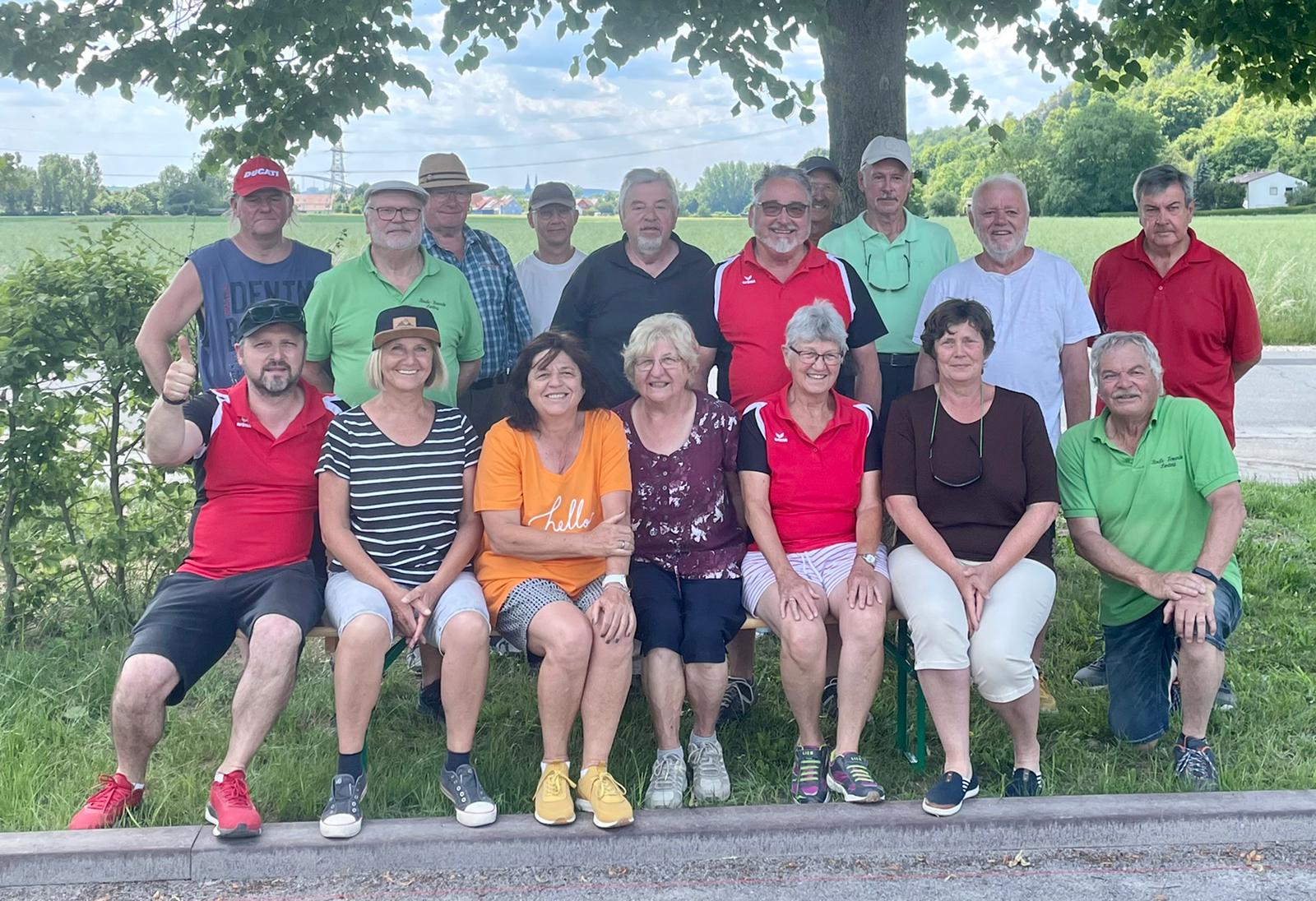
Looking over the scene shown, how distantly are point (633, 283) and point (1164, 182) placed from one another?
2209mm

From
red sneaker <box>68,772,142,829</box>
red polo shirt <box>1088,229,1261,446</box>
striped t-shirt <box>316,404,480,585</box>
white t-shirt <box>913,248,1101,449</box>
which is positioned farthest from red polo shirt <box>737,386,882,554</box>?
red sneaker <box>68,772,142,829</box>

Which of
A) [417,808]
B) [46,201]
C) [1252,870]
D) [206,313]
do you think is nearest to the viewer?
[1252,870]

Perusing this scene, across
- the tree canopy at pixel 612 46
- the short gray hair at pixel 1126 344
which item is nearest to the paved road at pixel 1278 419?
the tree canopy at pixel 612 46

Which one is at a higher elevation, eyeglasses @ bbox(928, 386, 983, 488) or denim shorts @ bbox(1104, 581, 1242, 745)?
eyeglasses @ bbox(928, 386, 983, 488)

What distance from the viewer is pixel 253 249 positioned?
186 inches

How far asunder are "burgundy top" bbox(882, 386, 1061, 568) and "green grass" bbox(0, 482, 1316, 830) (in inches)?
30.8

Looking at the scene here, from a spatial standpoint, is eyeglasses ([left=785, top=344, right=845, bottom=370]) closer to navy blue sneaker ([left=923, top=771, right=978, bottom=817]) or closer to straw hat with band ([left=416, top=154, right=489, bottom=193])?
navy blue sneaker ([left=923, top=771, right=978, bottom=817])

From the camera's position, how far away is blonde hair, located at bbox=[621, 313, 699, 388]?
4125mm

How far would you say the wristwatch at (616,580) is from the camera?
12.7 ft

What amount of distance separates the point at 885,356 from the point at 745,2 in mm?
2189

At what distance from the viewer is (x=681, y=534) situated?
4.16m

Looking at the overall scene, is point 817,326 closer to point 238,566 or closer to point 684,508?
point 684,508

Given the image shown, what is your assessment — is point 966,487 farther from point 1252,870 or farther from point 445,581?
point 445,581

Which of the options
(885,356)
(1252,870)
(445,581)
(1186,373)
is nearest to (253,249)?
(445,581)
